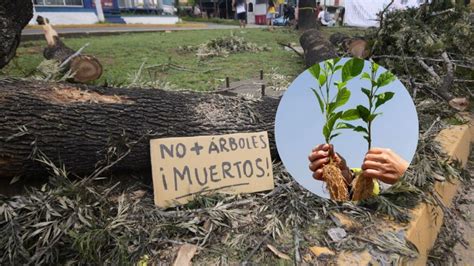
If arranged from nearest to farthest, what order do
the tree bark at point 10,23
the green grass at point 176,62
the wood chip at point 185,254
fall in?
the wood chip at point 185,254, the tree bark at point 10,23, the green grass at point 176,62

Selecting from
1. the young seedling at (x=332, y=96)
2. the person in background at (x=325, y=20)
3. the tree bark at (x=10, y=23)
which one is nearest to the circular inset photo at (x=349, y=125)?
the young seedling at (x=332, y=96)

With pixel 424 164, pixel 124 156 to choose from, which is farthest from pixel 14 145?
pixel 424 164

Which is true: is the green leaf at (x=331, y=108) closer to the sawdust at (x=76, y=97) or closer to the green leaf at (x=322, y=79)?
the green leaf at (x=322, y=79)

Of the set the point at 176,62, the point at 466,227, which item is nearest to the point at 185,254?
the point at 466,227

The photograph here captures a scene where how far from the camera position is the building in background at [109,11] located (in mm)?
15602

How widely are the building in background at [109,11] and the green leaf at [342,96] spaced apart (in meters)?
17.0

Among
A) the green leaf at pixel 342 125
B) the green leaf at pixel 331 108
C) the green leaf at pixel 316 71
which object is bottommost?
the green leaf at pixel 342 125

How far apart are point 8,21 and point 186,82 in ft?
8.32

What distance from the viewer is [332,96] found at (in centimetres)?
103

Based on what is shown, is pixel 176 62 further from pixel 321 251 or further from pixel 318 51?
pixel 321 251

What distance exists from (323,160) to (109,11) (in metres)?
19.7

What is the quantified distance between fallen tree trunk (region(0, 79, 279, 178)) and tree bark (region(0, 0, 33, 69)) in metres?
0.94

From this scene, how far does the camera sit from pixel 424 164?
7.12 feet

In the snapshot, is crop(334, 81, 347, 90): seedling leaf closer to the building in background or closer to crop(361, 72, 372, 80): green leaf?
crop(361, 72, 372, 80): green leaf
